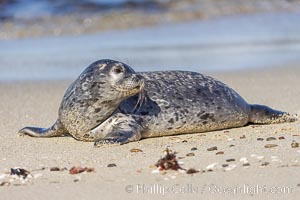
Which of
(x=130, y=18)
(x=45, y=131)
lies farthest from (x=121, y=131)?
(x=130, y=18)

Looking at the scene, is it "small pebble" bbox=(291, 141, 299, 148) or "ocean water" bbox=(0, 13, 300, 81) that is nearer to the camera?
Result: "small pebble" bbox=(291, 141, 299, 148)

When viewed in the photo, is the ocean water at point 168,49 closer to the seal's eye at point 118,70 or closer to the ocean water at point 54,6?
the seal's eye at point 118,70

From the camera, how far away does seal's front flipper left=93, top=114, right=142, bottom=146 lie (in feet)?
20.7

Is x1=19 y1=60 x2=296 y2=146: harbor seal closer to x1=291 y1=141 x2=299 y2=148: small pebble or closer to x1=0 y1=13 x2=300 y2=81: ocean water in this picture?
x1=291 y1=141 x2=299 y2=148: small pebble

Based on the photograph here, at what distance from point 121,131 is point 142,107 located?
1.28ft

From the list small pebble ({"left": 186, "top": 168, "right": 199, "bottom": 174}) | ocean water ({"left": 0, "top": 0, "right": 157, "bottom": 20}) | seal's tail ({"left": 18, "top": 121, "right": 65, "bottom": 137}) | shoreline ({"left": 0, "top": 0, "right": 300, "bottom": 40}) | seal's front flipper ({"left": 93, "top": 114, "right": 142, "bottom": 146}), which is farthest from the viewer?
ocean water ({"left": 0, "top": 0, "right": 157, "bottom": 20})

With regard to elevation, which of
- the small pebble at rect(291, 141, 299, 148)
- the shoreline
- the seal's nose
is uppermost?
the seal's nose

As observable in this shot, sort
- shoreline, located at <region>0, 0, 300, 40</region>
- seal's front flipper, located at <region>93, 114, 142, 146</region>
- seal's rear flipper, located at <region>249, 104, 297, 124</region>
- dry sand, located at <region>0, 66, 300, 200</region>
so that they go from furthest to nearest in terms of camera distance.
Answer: shoreline, located at <region>0, 0, 300, 40</region>
seal's rear flipper, located at <region>249, 104, 297, 124</region>
seal's front flipper, located at <region>93, 114, 142, 146</region>
dry sand, located at <region>0, 66, 300, 200</region>

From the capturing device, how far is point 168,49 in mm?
12875

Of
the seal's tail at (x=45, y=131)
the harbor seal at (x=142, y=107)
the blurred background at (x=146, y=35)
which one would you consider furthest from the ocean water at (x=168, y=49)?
the seal's tail at (x=45, y=131)

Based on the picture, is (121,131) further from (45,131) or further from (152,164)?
(152,164)

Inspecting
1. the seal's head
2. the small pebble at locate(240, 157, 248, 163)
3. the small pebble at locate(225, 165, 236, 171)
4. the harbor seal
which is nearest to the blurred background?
the harbor seal

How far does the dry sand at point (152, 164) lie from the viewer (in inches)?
187

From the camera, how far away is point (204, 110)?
6984mm
